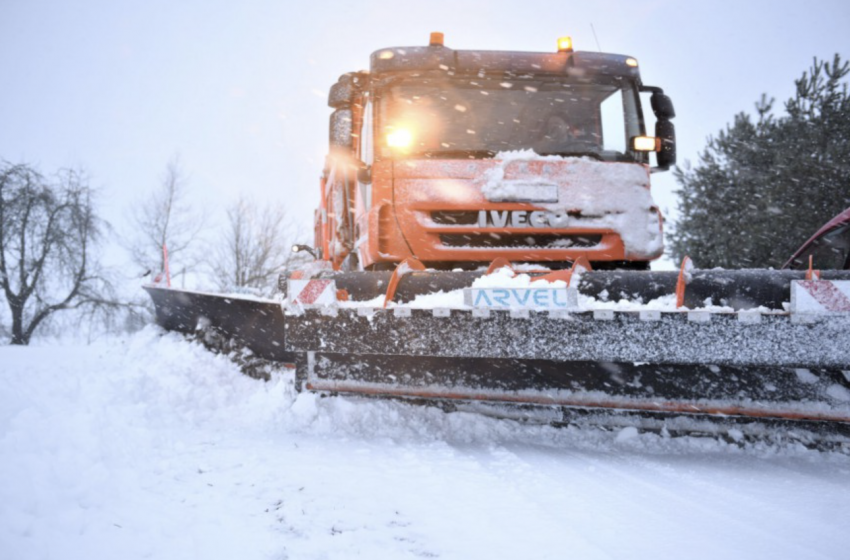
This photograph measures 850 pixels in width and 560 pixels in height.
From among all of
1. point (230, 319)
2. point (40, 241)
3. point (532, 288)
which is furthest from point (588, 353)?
point (40, 241)

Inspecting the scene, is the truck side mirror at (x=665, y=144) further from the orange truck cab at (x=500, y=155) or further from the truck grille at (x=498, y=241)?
the truck grille at (x=498, y=241)

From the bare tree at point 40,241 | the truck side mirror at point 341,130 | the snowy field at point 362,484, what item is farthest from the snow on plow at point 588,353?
the bare tree at point 40,241

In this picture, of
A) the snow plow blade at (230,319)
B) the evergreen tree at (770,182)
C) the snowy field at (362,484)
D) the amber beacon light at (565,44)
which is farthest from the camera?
the evergreen tree at (770,182)

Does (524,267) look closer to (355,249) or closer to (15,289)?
(355,249)

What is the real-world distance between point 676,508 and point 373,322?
5.55ft

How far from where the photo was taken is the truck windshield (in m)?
4.55

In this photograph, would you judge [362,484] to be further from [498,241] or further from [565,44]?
[565,44]

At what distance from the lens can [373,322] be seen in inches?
128

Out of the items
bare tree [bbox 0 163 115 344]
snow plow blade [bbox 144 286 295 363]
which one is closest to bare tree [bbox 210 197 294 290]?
bare tree [bbox 0 163 115 344]

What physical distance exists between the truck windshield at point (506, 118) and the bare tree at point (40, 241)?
17680mm

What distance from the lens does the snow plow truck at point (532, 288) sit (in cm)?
294

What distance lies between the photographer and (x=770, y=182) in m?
16.3

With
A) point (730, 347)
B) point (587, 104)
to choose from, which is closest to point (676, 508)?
point (730, 347)

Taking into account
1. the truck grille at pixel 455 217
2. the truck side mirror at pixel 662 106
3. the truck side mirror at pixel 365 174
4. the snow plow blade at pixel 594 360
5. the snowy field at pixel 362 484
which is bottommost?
the snowy field at pixel 362 484
